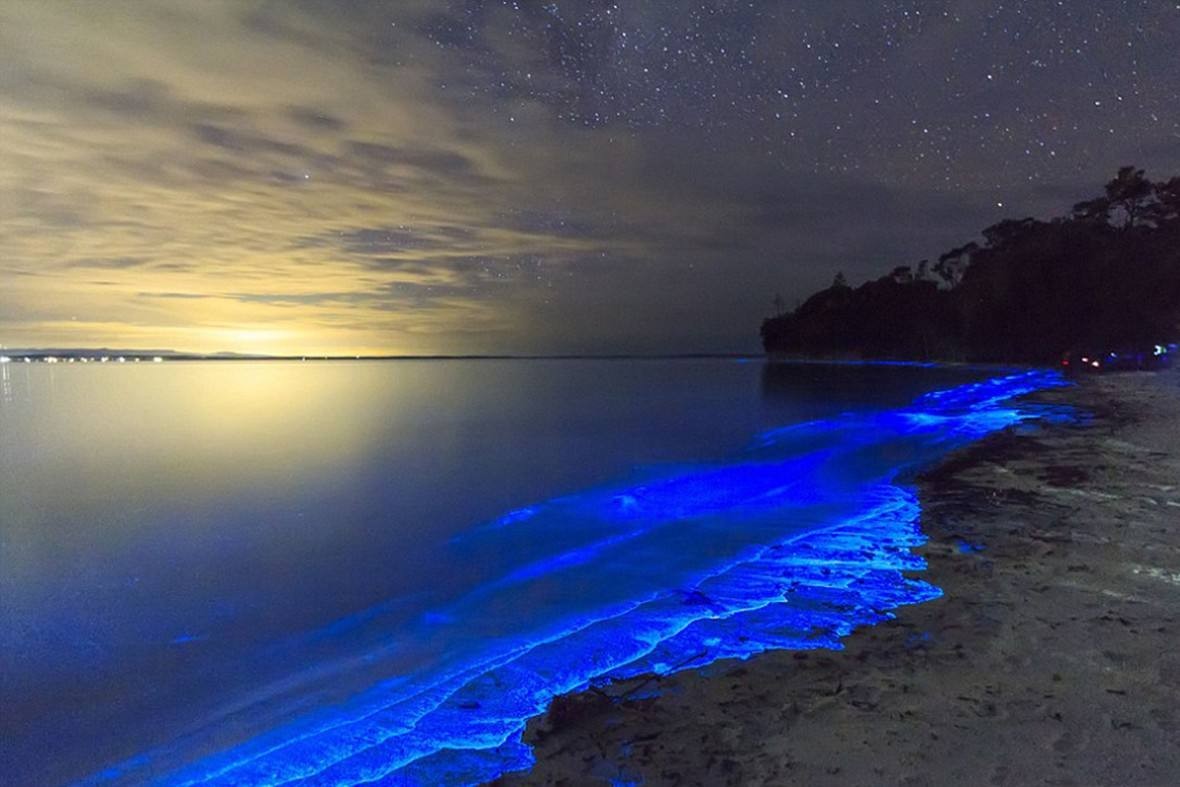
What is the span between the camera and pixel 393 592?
10242 millimetres

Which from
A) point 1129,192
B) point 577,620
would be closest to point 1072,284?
point 1129,192

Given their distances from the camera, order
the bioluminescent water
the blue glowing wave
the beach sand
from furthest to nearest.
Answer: the bioluminescent water, the blue glowing wave, the beach sand

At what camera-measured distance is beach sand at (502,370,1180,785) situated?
160 inches

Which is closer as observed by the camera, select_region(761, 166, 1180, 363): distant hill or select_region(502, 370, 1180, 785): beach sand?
select_region(502, 370, 1180, 785): beach sand

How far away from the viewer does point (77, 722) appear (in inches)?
243

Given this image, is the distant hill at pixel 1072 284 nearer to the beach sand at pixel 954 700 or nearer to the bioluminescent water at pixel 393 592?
the bioluminescent water at pixel 393 592

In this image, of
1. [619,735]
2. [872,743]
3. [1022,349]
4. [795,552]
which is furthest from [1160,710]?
[1022,349]

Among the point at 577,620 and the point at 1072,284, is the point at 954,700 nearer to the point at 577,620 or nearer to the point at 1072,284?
the point at 577,620

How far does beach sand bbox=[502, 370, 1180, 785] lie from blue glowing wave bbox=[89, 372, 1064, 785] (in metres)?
0.42

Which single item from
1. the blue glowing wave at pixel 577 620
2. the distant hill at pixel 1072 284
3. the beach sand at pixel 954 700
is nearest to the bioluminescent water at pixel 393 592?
the blue glowing wave at pixel 577 620

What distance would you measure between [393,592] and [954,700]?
7.82 meters

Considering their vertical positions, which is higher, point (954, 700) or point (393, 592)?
point (954, 700)

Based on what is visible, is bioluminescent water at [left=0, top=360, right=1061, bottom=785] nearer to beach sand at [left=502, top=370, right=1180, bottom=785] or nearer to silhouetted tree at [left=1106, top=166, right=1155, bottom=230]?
beach sand at [left=502, top=370, right=1180, bottom=785]

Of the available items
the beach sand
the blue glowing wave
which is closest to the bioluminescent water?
the blue glowing wave
